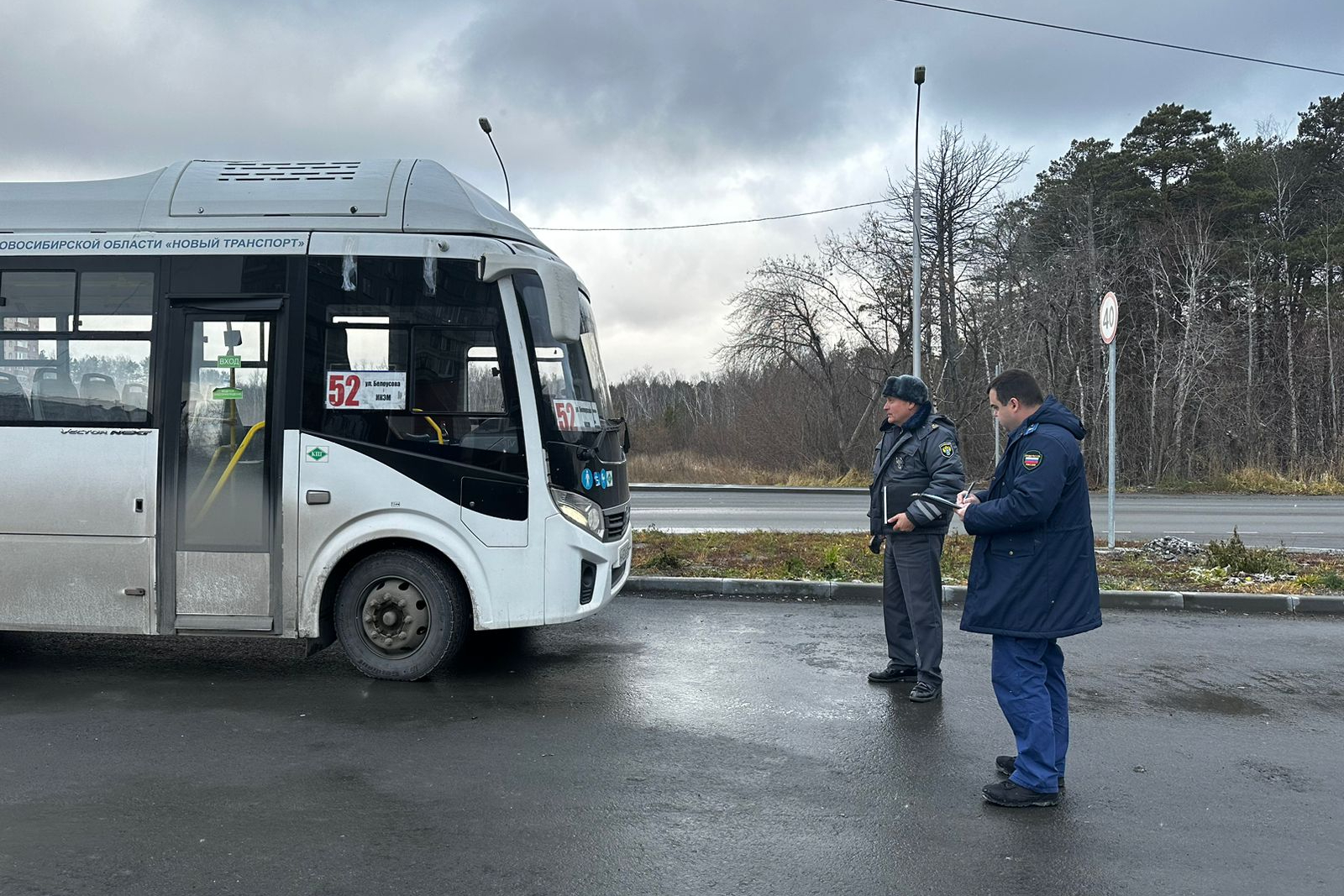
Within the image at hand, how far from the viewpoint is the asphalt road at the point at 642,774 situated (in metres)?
3.51

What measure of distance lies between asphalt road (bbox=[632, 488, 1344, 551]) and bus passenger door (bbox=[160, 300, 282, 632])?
8270 mm

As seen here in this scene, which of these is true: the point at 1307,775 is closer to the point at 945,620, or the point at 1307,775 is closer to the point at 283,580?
the point at 945,620

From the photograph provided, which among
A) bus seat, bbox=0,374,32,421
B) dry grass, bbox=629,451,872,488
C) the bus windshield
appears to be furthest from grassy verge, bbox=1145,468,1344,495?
bus seat, bbox=0,374,32,421

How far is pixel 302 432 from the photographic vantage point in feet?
19.5

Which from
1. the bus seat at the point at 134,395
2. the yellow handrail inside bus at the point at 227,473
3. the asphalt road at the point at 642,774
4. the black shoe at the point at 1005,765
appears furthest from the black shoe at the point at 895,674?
the bus seat at the point at 134,395

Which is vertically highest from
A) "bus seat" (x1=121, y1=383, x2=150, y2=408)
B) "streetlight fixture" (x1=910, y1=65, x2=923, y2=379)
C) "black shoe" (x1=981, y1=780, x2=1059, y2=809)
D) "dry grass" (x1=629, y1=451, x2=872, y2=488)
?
"streetlight fixture" (x1=910, y1=65, x2=923, y2=379)

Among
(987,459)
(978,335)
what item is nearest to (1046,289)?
(978,335)

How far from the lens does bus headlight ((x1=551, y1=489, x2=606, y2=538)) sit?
5.95m

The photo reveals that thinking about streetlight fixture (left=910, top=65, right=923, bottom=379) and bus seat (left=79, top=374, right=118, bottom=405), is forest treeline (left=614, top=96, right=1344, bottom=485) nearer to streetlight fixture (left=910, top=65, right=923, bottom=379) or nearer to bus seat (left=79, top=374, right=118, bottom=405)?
streetlight fixture (left=910, top=65, right=923, bottom=379)

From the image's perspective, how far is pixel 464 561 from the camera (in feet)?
19.3

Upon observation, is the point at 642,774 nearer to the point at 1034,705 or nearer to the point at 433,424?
the point at 1034,705

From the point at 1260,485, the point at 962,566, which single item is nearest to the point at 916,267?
the point at 962,566

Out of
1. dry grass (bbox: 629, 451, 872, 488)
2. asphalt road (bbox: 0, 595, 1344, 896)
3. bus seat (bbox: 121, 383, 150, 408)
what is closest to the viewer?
asphalt road (bbox: 0, 595, 1344, 896)

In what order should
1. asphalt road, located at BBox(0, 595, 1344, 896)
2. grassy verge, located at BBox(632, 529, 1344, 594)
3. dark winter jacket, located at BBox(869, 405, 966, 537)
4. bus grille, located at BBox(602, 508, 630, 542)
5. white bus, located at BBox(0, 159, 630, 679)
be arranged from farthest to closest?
grassy verge, located at BBox(632, 529, 1344, 594) → bus grille, located at BBox(602, 508, 630, 542) → white bus, located at BBox(0, 159, 630, 679) → dark winter jacket, located at BBox(869, 405, 966, 537) → asphalt road, located at BBox(0, 595, 1344, 896)
